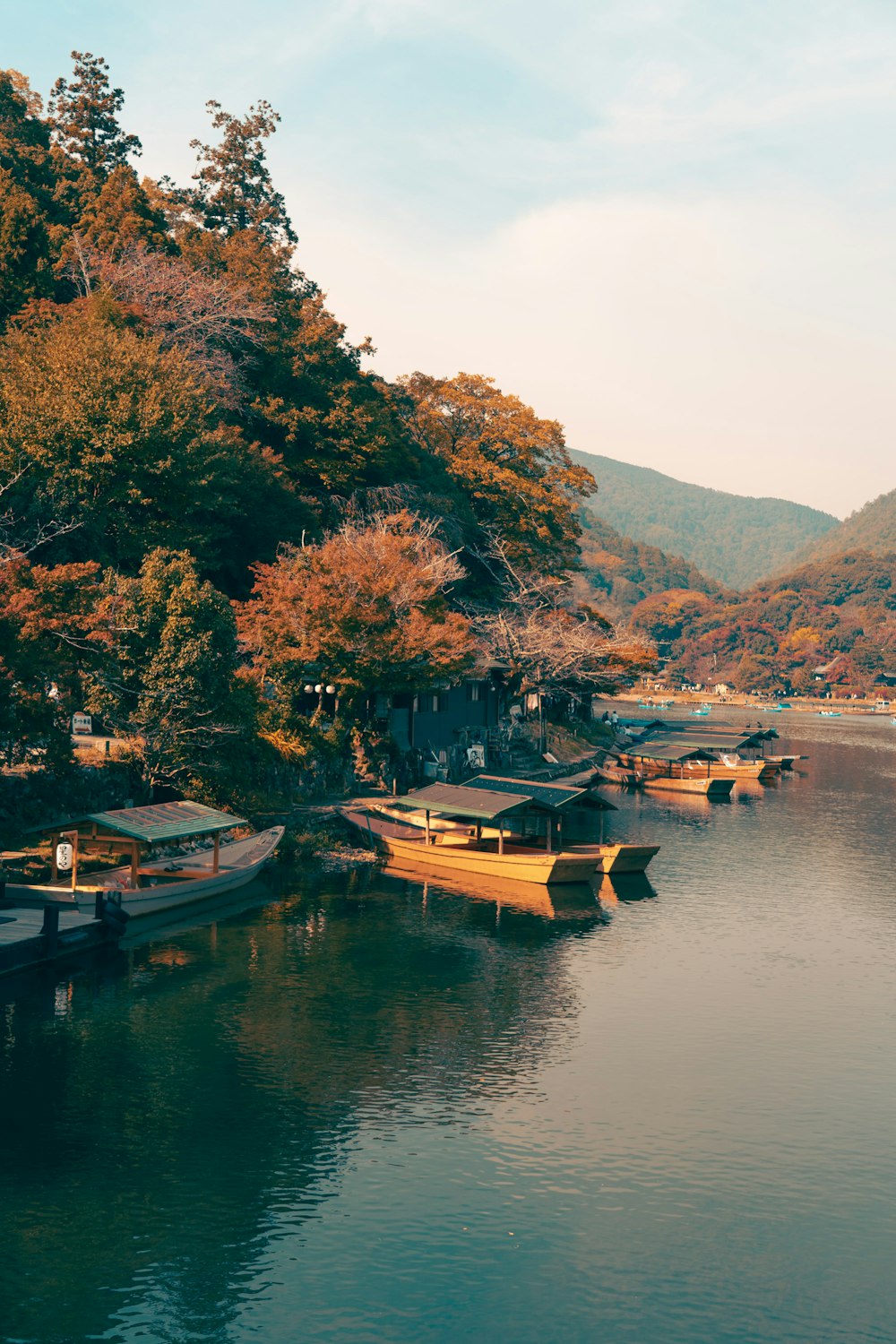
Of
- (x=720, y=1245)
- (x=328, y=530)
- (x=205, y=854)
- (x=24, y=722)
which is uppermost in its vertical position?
(x=328, y=530)

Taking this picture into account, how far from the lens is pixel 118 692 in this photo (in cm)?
4694

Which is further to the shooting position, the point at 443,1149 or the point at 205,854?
the point at 205,854

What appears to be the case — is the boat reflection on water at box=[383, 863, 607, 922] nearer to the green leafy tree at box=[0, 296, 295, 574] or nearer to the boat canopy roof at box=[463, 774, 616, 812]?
the boat canopy roof at box=[463, 774, 616, 812]

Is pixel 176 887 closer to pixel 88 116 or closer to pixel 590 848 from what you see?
pixel 590 848

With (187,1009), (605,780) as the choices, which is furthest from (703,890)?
(605,780)

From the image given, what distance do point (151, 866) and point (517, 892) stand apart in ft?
50.5

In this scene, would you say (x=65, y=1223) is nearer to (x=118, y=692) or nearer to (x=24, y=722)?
(x=24, y=722)

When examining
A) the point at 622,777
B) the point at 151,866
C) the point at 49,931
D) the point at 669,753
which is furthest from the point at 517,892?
the point at 669,753

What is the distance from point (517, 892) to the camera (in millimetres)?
47906

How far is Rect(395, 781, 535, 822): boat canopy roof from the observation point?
48406mm

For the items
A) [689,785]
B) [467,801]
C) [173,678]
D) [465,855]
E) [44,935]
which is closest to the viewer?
[44,935]

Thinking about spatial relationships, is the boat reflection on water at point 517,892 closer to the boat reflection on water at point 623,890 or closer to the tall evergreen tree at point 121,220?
the boat reflection on water at point 623,890

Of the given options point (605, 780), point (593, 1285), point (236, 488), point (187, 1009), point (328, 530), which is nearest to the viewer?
point (593, 1285)

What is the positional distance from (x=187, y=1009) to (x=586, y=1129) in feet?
40.1
